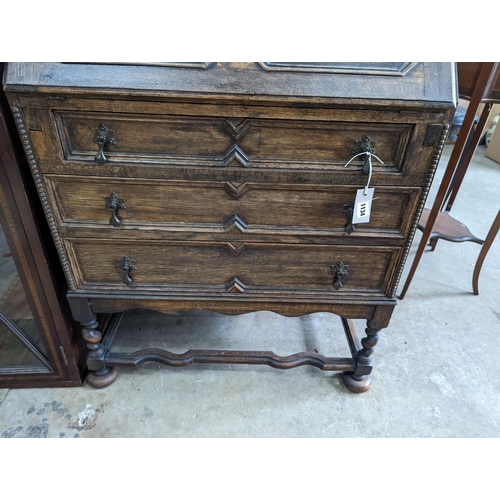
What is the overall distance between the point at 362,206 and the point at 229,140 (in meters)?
0.39

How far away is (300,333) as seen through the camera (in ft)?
5.58

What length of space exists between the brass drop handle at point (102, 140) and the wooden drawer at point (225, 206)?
7 cm

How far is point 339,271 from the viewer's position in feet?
3.74

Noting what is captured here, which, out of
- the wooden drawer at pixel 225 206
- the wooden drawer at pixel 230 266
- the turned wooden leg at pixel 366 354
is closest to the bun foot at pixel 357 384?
the turned wooden leg at pixel 366 354

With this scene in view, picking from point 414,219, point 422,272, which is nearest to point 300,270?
point 414,219

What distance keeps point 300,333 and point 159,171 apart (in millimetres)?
1042

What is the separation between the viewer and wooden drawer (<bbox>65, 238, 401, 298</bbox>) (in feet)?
3.66

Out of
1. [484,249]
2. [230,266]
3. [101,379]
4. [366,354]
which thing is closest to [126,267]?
[230,266]

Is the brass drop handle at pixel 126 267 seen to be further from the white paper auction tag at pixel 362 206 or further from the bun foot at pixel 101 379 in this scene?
the white paper auction tag at pixel 362 206

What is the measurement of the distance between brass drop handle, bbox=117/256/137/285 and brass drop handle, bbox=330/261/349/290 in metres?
0.61

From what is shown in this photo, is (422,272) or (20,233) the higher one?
(20,233)

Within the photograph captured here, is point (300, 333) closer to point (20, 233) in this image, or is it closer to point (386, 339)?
point (386, 339)

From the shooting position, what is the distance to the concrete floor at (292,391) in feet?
4.37

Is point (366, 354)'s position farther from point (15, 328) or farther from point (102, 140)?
point (15, 328)
